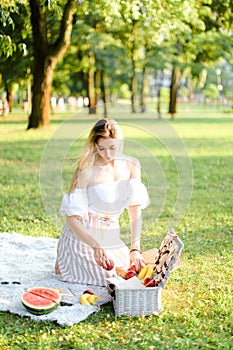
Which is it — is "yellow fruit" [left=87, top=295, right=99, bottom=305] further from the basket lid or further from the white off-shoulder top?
the white off-shoulder top

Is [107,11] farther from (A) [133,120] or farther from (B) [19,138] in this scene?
(A) [133,120]

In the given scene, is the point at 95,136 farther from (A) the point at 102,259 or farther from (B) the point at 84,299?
(B) the point at 84,299

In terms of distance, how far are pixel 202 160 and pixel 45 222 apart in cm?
631

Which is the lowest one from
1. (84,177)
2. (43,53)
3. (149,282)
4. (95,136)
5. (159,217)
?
(159,217)

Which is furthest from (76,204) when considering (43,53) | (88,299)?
(43,53)

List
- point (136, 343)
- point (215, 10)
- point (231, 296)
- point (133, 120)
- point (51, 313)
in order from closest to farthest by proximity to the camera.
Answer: point (136, 343) → point (51, 313) → point (231, 296) → point (133, 120) → point (215, 10)

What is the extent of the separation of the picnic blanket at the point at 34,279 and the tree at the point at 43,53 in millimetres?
11493

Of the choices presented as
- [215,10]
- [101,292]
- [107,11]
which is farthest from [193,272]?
[215,10]

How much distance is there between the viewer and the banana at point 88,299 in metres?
3.92

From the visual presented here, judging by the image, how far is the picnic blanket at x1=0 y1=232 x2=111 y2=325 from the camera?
12.4 ft

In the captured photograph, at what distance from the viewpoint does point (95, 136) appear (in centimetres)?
425

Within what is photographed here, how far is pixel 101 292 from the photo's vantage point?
4.16 m

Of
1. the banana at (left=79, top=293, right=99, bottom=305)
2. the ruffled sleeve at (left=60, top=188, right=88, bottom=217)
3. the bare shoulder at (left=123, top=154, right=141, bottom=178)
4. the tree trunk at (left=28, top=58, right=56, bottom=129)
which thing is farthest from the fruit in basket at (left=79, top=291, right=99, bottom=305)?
the tree trunk at (left=28, top=58, right=56, bottom=129)

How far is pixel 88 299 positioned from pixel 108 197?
80 cm
